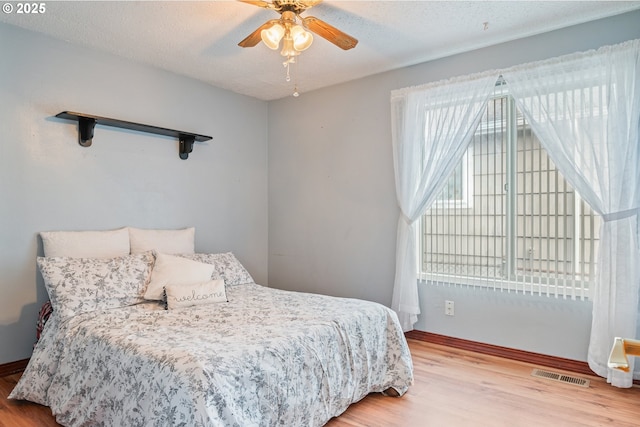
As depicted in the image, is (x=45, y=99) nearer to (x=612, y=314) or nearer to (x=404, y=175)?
(x=404, y=175)

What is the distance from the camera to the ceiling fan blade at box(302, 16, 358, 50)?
2.20m

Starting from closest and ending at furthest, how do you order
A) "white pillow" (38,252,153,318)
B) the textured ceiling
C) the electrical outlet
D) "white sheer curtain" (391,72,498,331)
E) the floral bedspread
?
1. the floral bedspread
2. "white pillow" (38,252,153,318)
3. the textured ceiling
4. "white sheer curtain" (391,72,498,331)
5. the electrical outlet

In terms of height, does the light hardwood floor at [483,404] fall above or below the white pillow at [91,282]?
below

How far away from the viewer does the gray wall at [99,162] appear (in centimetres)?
273

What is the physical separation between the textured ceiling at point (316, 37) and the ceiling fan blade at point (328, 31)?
264mm

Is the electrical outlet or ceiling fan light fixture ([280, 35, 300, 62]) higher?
ceiling fan light fixture ([280, 35, 300, 62])

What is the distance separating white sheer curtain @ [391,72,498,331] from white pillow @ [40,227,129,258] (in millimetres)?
2275

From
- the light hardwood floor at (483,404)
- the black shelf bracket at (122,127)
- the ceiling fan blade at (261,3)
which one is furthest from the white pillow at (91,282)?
the ceiling fan blade at (261,3)

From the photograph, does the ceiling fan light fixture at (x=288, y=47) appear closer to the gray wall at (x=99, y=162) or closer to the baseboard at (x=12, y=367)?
the gray wall at (x=99, y=162)

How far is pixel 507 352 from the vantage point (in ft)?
9.99

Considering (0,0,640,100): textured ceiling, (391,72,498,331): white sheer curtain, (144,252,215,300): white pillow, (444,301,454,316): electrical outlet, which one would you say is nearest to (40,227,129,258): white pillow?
(144,252,215,300): white pillow

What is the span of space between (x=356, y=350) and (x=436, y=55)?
8.07ft

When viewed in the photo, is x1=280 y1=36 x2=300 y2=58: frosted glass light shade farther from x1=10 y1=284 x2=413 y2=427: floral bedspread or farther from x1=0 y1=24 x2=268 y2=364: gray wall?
x1=0 y1=24 x2=268 y2=364: gray wall

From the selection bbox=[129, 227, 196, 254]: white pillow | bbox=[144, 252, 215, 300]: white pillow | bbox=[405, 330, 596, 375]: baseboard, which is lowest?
bbox=[405, 330, 596, 375]: baseboard
